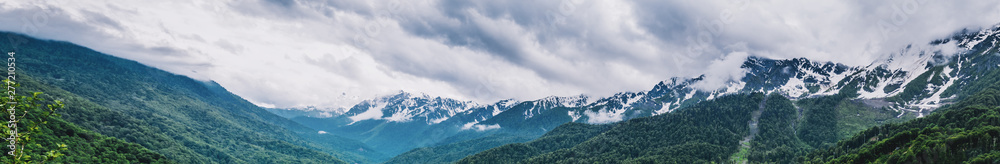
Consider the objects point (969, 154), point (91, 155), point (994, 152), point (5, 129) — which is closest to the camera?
point (5, 129)

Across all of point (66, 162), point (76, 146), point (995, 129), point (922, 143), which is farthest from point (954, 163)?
point (76, 146)

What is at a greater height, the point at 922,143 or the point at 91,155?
the point at 922,143

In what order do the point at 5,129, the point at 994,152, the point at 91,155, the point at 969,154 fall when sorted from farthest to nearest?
1. the point at 91,155
2. the point at 969,154
3. the point at 994,152
4. the point at 5,129

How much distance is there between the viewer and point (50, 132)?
199 meters

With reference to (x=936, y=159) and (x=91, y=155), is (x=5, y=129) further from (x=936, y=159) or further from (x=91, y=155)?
(x=936, y=159)

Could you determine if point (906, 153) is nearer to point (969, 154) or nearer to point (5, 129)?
point (969, 154)

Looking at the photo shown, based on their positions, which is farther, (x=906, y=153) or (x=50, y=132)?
(x=50, y=132)

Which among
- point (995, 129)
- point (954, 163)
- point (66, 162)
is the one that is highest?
point (995, 129)

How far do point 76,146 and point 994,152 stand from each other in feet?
1133

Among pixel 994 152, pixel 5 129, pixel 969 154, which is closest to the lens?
pixel 5 129

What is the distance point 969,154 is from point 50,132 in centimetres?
36270

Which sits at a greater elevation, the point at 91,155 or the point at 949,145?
the point at 949,145

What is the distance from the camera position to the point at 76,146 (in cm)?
19850

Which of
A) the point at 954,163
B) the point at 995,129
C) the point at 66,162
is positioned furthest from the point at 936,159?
the point at 66,162
